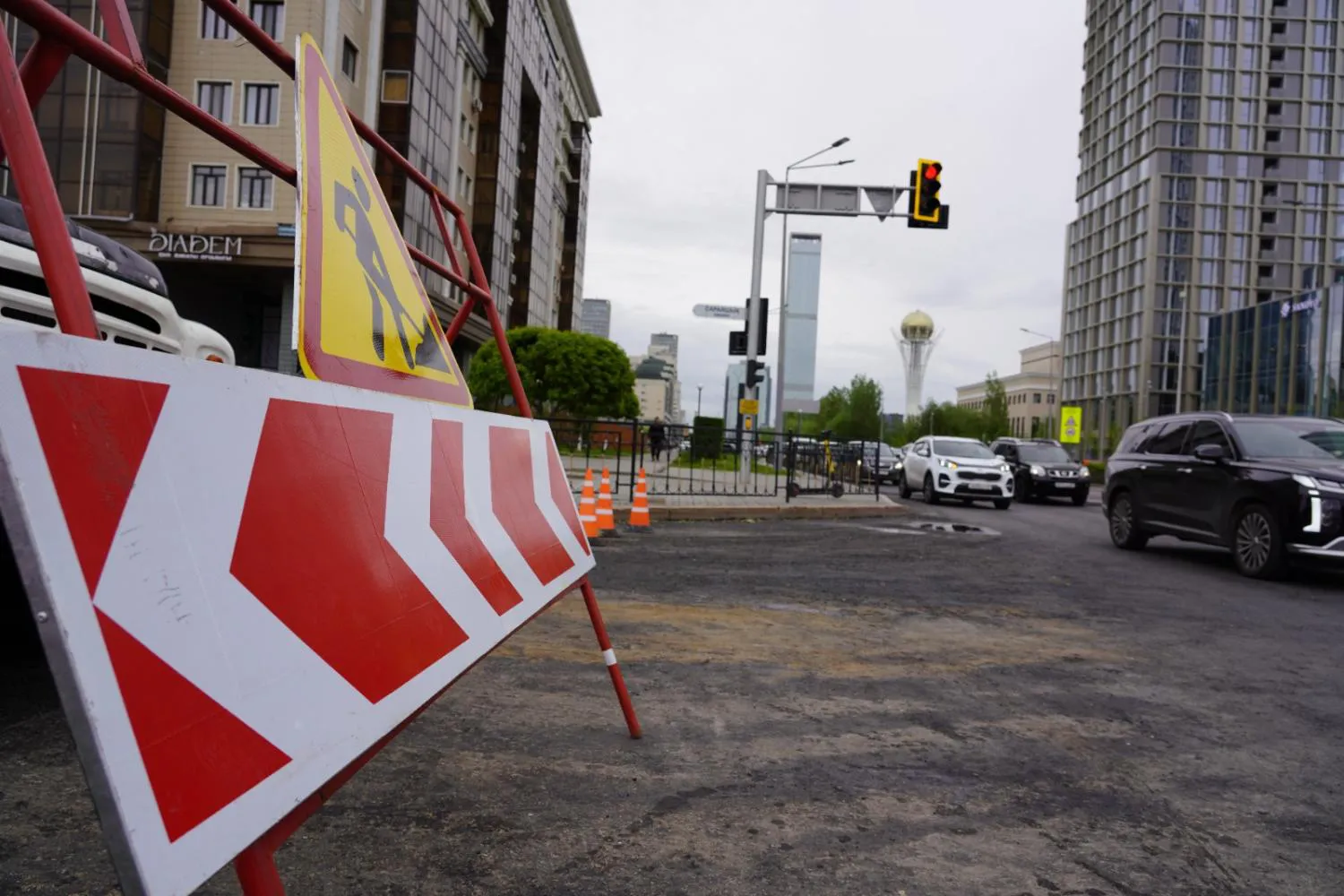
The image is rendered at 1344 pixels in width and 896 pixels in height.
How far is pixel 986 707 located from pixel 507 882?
9.35 ft

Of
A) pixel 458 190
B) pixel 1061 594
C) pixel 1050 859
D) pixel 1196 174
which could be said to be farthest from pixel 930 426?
pixel 1050 859

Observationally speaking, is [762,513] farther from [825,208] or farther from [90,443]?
[90,443]

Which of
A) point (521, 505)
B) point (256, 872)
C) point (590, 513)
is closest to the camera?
point (256, 872)

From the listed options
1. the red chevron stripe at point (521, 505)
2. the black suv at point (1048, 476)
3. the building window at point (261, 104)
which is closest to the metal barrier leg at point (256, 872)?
the red chevron stripe at point (521, 505)

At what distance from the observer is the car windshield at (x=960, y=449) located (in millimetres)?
22188

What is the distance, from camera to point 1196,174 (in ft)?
310

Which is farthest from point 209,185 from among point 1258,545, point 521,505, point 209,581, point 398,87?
point 209,581

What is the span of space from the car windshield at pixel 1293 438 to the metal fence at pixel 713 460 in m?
9.08

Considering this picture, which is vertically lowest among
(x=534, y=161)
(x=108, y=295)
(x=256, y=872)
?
(x=256, y=872)

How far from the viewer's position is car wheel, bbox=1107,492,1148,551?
12.6 m

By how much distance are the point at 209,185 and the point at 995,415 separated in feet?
248

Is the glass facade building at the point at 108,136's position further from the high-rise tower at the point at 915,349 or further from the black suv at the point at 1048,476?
the high-rise tower at the point at 915,349

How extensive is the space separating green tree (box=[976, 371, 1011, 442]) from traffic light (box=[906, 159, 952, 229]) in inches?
2862

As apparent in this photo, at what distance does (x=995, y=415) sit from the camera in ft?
302
